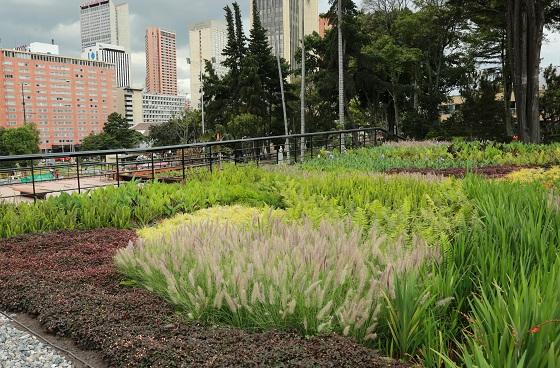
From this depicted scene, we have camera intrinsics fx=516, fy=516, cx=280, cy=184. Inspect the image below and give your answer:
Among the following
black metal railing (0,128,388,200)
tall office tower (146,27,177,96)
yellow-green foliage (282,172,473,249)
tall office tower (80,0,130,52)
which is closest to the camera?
yellow-green foliage (282,172,473,249)

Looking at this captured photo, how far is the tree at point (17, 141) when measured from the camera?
234 feet

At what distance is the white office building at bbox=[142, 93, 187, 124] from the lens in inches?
5743

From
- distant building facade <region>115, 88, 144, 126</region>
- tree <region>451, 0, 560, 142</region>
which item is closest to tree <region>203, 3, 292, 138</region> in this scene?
tree <region>451, 0, 560, 142</region>

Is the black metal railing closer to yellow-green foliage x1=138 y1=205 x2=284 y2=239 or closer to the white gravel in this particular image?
yellow-green foliage x1=138 y1=205 x2=284 y2=239

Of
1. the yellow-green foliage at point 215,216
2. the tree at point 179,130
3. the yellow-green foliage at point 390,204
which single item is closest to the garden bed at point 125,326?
the yellow-green foliage at point 215,216

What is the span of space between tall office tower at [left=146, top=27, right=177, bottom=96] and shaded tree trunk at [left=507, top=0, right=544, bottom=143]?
460ft

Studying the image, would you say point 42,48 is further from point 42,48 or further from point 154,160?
point 154,160

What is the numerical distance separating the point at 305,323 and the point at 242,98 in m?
43.5

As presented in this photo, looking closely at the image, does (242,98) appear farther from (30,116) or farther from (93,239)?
(30,116)

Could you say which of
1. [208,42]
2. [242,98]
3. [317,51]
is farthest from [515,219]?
[208,42]

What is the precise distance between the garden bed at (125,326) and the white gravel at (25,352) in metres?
0.13

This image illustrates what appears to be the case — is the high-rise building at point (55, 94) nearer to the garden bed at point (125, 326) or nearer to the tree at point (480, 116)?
the tree at point (480, 116)

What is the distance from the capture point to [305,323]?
240cm

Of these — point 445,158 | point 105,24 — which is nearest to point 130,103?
point 105,24
